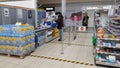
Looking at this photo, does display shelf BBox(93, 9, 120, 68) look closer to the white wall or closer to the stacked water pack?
the stacked water pack

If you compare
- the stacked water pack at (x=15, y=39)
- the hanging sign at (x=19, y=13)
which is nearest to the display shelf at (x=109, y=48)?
the stacked water pack at (x=15, y=39)

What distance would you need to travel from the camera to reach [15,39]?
14.4 feet

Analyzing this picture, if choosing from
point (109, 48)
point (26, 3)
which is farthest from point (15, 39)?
point (26, 3)

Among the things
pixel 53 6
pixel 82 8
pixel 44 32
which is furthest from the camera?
pixel 53 6

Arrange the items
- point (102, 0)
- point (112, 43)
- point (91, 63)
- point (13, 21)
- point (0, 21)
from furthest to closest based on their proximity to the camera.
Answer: point (102, 0)
point (13, 21)
point (0, 21)
point (91, 63)
point (112, 43)

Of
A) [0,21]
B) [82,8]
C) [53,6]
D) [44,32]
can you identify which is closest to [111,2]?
[82,8]

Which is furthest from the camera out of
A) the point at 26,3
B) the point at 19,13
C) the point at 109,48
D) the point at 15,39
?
the point at 26,3

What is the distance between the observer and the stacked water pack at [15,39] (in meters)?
4.37

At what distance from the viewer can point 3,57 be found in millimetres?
4590

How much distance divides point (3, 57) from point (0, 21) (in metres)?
1.38

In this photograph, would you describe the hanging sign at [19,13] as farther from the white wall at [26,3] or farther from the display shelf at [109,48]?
the display shelf at [109,48]

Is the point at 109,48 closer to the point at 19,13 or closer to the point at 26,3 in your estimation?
the point at 19,13

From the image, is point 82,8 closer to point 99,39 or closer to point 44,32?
point 44,32

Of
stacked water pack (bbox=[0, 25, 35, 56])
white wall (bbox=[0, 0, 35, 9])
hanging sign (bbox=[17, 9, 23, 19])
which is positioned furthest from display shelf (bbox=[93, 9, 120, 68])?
white wall (bbox=[0, 0, 35, 9])
